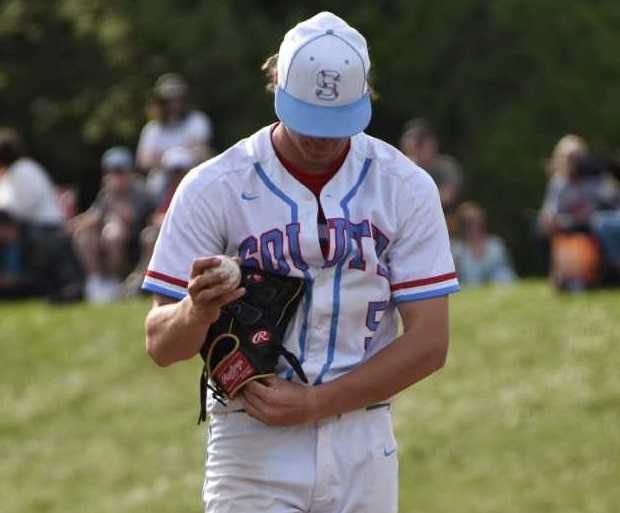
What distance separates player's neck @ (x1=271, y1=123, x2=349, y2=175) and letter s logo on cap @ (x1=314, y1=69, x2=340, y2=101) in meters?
0.19

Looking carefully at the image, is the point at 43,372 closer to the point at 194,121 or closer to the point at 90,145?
the point at 194,121

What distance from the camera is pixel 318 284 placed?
4.94m

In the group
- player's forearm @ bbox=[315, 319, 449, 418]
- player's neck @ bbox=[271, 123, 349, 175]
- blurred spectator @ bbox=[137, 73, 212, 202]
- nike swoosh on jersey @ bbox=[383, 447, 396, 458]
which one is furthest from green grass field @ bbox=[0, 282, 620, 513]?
player's neck @ bbox=[271, 123, 349, 175]

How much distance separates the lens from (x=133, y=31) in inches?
1008

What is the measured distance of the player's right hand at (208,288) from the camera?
454cm

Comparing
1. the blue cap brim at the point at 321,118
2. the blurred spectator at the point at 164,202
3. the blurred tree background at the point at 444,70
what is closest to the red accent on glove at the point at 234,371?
the blue cap brim at the point at 321,118

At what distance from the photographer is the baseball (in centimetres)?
454

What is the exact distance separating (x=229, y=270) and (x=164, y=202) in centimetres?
910

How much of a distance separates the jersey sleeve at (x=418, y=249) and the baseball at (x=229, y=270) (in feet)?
1.90

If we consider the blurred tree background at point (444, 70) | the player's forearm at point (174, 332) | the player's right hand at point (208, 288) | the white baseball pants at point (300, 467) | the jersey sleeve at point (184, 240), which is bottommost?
the white baseball pants at point (300, 467)

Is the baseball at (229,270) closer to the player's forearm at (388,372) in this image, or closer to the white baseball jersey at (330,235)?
the white baseball jersey at (330,235)

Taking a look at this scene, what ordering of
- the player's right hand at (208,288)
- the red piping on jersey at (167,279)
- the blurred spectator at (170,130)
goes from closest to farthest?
the player's right hand at (208,288) < the red piping on jersey at (167,279) < the blurred spectator at (170,130)

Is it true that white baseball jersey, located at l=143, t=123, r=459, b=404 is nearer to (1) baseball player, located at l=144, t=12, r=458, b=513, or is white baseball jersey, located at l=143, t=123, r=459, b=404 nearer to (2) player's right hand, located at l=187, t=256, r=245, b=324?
(1) baseball player, located at l=144, t=12, r=458, b=513

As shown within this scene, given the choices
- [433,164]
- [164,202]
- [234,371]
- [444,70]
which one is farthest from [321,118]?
[444,70]
